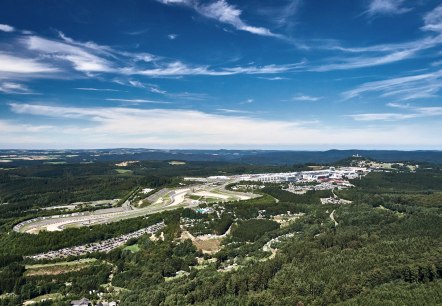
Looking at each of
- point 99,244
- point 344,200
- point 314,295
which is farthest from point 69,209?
point 314,295

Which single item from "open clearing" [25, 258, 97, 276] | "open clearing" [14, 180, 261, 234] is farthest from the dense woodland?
"open clearing" [14, 180, 261, 234]

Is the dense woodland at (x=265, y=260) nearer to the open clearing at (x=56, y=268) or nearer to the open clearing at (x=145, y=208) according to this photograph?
the open clearing at (x=56, y=268)

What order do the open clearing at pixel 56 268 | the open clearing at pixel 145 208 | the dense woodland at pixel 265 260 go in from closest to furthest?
the dense woodland at pixel 265 260, the open clearing at pixel 56 268, the open clearing at pixel 145 208

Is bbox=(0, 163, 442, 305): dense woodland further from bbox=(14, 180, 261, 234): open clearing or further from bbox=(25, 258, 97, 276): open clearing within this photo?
bbox=(14, 180, 261, 234): open clearing

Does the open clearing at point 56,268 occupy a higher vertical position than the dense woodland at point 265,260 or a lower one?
lower

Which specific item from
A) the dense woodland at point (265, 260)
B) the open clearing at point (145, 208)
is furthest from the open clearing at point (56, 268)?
the open clearing at point (145, 208)

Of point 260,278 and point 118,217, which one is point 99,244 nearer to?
point 118,217

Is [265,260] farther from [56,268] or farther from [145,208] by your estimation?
[145,208]

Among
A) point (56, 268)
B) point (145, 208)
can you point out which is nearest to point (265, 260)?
point (56, 268)
